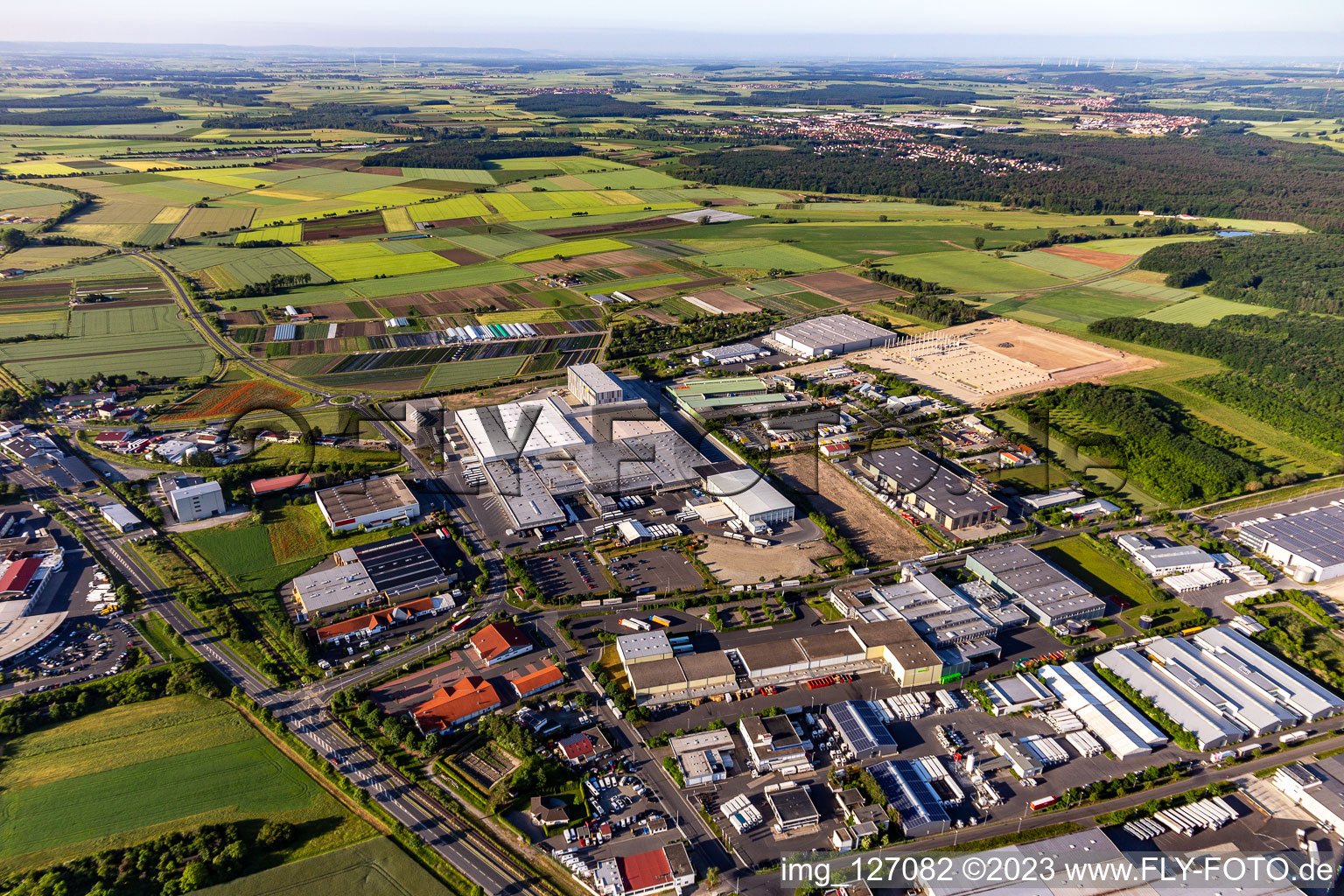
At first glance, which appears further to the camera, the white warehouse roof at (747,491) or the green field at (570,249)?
the green field at (570,249)

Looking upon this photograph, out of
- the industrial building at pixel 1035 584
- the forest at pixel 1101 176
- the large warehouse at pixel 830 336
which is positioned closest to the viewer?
the industrial building at pixel 1035 584

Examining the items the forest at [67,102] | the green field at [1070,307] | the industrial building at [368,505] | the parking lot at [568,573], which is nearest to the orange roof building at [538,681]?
the parking lot at [568,573]

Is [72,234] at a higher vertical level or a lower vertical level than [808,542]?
higher

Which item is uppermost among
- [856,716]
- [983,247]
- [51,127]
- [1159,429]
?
[51,127]

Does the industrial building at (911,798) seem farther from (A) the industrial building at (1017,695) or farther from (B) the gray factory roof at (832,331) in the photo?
(B) the gray factory roof at (832,331)

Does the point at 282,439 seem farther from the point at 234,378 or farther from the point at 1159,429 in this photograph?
the point at 1159,429

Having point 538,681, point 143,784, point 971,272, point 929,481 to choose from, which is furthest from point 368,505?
point 971,272

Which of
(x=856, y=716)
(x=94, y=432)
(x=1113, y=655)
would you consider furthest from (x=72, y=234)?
(x=1113, y=655)

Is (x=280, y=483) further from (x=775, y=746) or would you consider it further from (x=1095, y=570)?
(x=1095, y=570)
